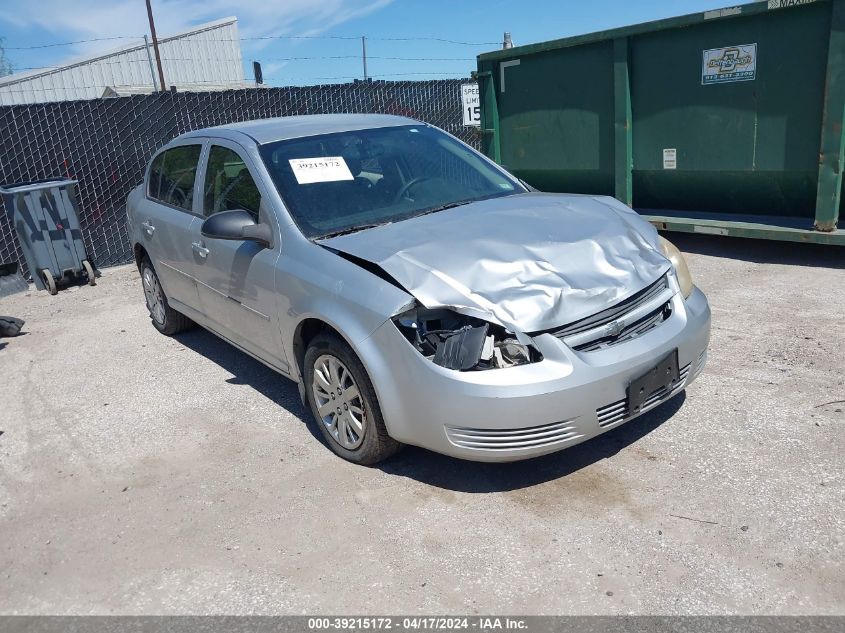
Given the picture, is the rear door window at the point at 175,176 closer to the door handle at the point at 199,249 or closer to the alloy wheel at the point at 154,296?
the door handle at the point at 199,249

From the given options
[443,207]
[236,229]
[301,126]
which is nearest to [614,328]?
[443,207]

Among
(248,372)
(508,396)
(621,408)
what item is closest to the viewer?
(508,396)

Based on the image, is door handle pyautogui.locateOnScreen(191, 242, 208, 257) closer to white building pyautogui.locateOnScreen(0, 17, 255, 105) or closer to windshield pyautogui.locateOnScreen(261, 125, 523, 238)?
windshield pyautogui.locateOnScreen(261, 125, 523, 238)

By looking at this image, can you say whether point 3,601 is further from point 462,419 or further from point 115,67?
point 115,67

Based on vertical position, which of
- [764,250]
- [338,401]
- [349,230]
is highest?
[349,230]

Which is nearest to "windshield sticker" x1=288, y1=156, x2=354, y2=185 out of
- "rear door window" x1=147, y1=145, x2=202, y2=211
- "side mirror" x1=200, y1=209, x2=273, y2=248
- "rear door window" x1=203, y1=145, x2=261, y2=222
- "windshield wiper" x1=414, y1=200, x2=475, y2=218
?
"rear door window" x1=203, y1=145, x2=261, y2=222

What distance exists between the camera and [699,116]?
7359mm

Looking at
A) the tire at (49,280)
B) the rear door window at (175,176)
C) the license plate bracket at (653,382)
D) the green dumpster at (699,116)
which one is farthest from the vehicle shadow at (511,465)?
the tire at (49,280)

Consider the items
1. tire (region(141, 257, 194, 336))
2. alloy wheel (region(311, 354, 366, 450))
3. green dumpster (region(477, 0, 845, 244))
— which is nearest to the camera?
alloy wheel (region(311, 354, 366, 450))

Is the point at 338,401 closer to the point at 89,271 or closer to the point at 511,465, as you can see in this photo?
the point at 511,465

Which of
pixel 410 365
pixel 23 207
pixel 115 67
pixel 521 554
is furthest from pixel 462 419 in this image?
pixel 115 67

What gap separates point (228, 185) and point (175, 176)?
111 centimetres

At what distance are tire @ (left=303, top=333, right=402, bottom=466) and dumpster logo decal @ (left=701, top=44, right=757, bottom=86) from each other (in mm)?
5445

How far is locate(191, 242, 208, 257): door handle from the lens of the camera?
4676 mm
